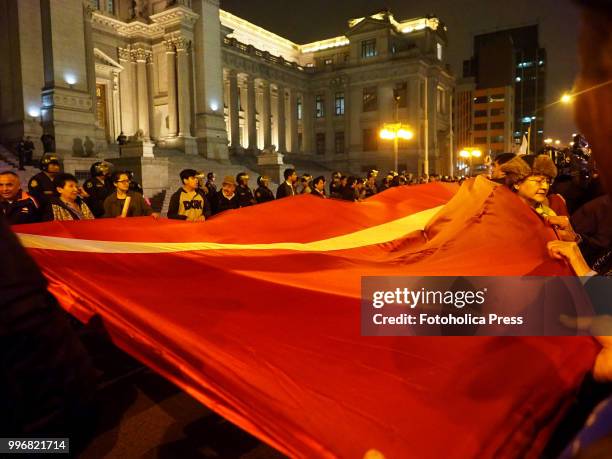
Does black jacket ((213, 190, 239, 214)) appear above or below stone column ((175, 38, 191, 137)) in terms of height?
below

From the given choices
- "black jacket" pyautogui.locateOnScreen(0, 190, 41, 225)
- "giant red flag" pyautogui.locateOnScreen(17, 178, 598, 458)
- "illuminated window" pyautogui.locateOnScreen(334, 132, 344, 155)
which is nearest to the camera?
"giant red flag" pyautogui.locateOnScreen(17, 178, 598, 458)

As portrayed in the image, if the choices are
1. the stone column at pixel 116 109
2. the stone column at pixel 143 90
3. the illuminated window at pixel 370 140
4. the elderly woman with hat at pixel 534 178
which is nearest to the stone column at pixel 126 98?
the stone column at pixel 116 109

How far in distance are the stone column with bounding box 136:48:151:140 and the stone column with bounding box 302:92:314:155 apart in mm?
27071

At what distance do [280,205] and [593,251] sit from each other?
3.42 metres

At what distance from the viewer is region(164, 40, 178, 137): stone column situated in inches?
1272

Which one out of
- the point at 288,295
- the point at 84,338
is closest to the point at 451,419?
the point at 288,295

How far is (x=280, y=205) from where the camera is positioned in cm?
588

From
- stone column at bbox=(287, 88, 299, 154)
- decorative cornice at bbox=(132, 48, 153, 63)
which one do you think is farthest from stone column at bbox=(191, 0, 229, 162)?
stone column at bbox=(287, 88, 299, 154)

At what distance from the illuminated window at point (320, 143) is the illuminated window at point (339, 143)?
1.73 meters

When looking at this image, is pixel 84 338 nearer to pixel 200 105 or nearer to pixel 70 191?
pixel 70 191

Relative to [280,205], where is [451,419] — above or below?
A: below

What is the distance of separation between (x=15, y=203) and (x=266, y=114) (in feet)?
159

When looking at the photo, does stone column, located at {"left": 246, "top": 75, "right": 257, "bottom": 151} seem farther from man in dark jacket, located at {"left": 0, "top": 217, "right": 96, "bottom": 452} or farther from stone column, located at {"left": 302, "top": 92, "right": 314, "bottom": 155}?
man in dark jacket, located at {"left": 0, "top": 217, "right": 96, "bottom": 452}

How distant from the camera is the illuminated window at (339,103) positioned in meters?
58.1
